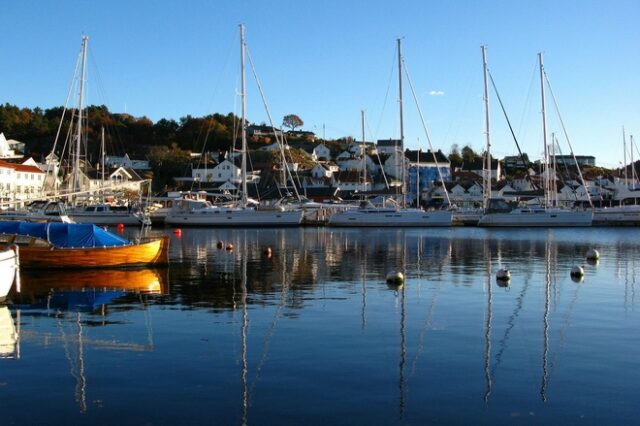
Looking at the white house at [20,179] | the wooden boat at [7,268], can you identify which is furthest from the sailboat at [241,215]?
the wooden boat at [7,268]

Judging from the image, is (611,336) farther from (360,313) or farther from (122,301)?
(122,301)

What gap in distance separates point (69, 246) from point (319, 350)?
58.2 feet

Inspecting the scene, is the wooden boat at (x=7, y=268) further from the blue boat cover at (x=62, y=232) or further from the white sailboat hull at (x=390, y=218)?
the white sailboat hull at (x=390, y=218)

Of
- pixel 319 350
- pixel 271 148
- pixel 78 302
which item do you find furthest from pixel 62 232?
pixel 271 148

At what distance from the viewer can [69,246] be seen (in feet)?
95.5

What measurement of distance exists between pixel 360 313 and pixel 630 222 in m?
78.2

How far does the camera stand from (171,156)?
172125mm

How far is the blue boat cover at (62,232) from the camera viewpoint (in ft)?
96.1

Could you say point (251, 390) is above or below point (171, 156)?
below

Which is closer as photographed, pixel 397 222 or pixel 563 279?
pixel 563 279

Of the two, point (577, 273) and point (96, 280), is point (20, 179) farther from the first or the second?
point (577, 273)

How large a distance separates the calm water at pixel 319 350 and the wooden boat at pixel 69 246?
0.97 meters

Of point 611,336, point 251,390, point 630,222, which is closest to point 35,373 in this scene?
point 251,390

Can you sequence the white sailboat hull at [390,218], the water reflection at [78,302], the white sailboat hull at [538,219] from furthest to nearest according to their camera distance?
the white sailboat hull at [538,219], the white sailboat hull at [390,218], the water reflection at [78,302]
